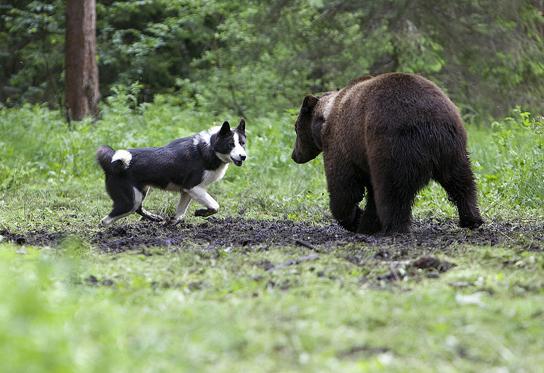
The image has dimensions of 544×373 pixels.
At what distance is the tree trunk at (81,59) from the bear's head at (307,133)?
8909mm

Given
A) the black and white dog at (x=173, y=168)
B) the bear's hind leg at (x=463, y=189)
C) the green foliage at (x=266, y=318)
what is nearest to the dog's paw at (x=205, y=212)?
the black and white dog at (x=173, y=168)

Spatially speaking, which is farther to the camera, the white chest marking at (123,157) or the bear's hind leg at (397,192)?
the white chest marking at (123,157)

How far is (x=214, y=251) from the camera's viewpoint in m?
7.25

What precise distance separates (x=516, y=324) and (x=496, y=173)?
26.5 ft

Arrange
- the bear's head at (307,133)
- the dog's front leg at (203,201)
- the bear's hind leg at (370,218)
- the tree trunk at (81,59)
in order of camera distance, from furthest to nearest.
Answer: the tree trunk at (81,59) → the bear's head at (307,133) → the dog's front leg at (203,201) → the bear's hind leg at (370,218)

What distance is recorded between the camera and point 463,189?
816 centimetres

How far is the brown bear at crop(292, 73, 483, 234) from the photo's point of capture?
7.62 meters

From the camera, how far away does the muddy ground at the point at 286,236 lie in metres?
7.57

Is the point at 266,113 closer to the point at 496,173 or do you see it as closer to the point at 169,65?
the point at 169,65

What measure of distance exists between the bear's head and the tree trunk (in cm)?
891

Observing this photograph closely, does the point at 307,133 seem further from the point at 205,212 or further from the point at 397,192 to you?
the point at 397,192

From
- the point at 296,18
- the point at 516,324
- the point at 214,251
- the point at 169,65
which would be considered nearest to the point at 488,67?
the point at 296,18

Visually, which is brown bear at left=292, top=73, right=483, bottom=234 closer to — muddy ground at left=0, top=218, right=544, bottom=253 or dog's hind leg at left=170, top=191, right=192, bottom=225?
muddy ground at left=0, top=218, right=544, bottom=253

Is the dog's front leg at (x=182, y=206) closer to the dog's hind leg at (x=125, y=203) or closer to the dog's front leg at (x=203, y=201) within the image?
the dog's front leg at (x=203, y=201)
